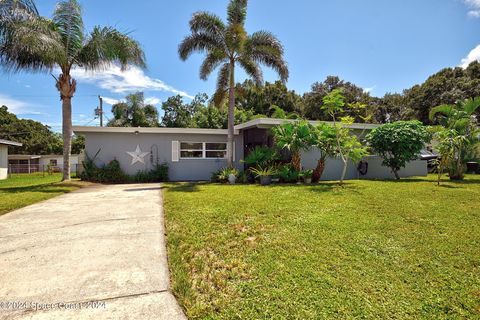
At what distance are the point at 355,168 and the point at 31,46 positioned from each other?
1415cm

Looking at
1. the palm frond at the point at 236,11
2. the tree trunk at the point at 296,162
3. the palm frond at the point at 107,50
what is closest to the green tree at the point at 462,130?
the tree trunk at the point at 296,162

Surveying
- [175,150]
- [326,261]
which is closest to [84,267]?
[326,261]

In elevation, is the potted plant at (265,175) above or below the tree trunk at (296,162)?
below

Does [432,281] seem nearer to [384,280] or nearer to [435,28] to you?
[384,280]

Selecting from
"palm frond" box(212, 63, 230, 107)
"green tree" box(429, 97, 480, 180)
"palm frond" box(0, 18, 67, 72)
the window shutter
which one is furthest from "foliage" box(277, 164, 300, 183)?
"palm frond" box(0, 18, 67, 72)

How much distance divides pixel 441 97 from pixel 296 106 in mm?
12471

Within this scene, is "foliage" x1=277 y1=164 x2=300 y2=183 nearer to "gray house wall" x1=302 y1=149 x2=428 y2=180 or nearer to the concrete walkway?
"gray house wall" x1=302 y1=149 x2=428 y2=180

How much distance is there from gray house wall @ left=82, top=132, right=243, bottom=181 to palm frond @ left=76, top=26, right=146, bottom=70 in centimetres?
324

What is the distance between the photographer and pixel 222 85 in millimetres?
12016

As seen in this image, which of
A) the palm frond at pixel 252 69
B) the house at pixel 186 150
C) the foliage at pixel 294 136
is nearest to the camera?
the foliage at pixel 294 136

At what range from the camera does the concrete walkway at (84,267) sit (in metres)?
2.17

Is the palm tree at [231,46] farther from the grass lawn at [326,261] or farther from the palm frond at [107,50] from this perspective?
the grass lawn at [326,261]

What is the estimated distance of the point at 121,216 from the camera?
512 cm

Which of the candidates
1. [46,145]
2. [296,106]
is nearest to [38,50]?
[296,106]
